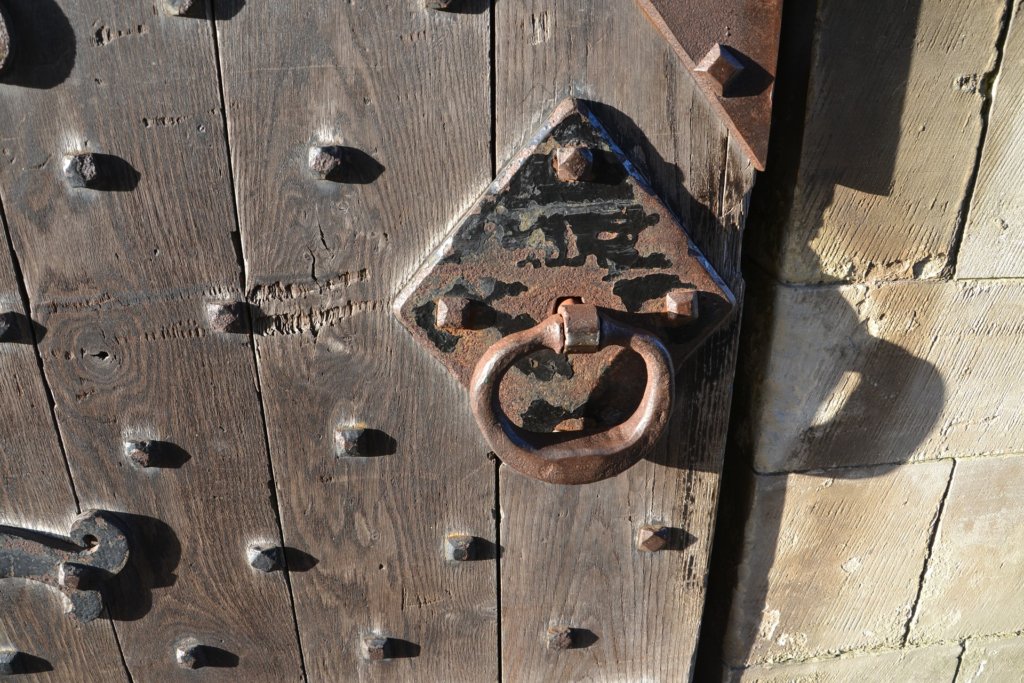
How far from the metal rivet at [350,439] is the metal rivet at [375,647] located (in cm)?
27

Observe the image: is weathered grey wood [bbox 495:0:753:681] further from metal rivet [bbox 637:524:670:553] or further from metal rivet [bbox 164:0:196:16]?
metal rivet [bbox 164:0:196:16]

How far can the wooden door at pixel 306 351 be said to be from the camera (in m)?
0.62

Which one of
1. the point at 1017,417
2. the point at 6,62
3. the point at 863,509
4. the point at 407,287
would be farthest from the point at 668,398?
the point at 6,62

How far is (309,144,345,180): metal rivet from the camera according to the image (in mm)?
638

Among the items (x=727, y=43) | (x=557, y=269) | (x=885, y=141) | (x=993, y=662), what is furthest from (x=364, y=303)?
(x=993, y=662)

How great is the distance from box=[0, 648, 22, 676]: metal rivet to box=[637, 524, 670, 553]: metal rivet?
2.48ft

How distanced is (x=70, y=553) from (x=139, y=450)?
0.17 meters

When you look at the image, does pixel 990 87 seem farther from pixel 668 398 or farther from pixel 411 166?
pixel 411 166

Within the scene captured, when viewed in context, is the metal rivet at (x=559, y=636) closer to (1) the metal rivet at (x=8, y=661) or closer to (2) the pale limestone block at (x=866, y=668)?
(2) the pale limestone block at (x=866, y=668)

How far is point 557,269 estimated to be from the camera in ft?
2.23

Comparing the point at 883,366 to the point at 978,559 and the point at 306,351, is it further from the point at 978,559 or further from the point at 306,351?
the point at 306,351

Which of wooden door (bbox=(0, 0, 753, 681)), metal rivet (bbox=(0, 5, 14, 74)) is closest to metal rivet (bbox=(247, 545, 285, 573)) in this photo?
wooden door (bbox=(0, 0, 753, 681))

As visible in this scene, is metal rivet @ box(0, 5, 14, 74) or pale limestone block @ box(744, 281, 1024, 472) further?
pale limestone block @ box(744, 281, 1024, 472)

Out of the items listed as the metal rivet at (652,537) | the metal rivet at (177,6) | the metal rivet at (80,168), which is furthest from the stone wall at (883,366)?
the metal rivet at (80,168)
